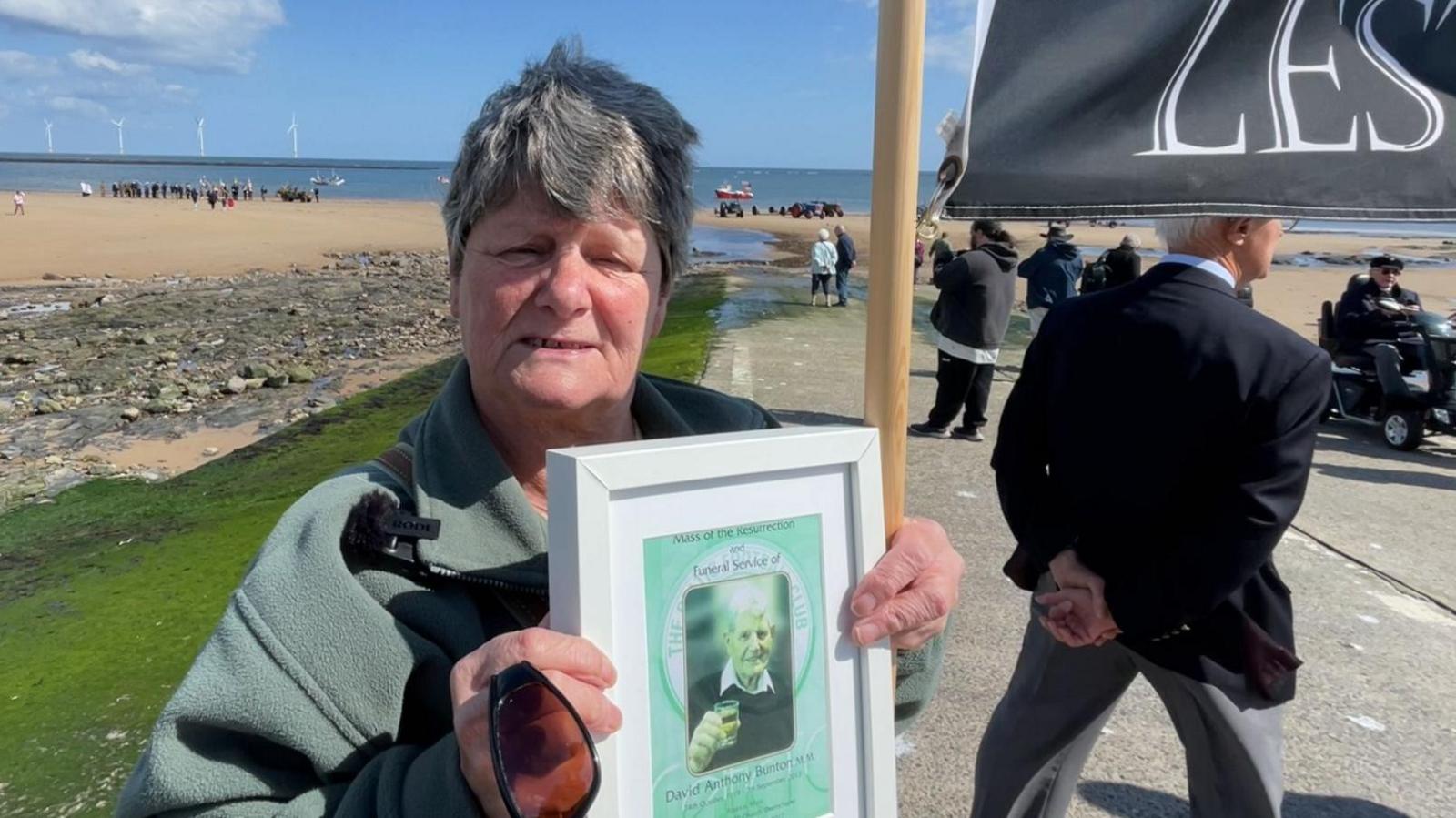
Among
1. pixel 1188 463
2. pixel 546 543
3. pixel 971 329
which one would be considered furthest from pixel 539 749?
pixel 971 329

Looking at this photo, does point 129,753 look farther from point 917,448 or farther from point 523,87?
point 917,448

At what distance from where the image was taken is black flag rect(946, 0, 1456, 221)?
2.11 m

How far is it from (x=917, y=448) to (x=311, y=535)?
26.5 feet

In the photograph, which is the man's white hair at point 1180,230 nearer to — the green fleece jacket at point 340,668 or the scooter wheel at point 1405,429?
the green fleece jacket at point 340,668

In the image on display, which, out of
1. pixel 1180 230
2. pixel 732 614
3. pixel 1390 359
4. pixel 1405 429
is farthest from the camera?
pixel 1390 359

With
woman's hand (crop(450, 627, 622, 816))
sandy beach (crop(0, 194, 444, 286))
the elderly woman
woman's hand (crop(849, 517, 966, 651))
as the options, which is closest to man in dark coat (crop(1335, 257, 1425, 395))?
woman's hand (crop(849, 517, 966, 651))

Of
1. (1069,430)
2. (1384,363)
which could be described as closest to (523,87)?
(1069,430)

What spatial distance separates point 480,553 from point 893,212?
2.85ft

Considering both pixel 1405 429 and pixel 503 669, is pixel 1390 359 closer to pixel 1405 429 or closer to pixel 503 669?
pixel 1405 429

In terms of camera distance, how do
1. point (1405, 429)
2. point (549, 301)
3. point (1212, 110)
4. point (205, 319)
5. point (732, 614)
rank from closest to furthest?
point (732, 614)
point (549, 301)
point (1212, 110)
point (1405, 429)
point (205, 319)

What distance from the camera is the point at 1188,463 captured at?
2746mm

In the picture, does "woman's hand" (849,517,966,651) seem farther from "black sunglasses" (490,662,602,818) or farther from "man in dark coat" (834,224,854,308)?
"man in dark coat" (834,224,854,308)

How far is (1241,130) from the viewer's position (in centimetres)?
218

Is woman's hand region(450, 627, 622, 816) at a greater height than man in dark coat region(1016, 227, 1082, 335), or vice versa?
man in dark coat region(1016, 227, 1082, 335)
